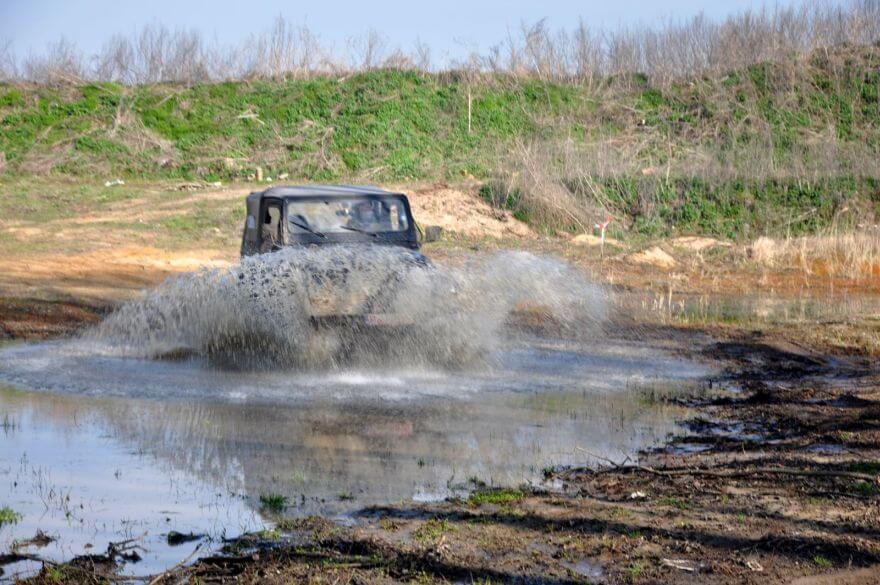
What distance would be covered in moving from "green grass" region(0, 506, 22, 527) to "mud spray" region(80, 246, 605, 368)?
17.5 ft

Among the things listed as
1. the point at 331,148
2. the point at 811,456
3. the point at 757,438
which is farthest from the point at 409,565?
the point at 331,148

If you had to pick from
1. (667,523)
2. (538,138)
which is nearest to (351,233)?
(667,523)

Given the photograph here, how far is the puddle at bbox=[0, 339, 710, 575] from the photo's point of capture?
6.49 meters

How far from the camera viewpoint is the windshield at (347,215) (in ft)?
41.7

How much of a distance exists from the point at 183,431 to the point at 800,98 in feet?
115

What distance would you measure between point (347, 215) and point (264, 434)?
4.72 metres

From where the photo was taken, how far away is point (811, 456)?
7680 millimetres

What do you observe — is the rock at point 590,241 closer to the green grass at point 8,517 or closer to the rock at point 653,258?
the rock at point 653,258

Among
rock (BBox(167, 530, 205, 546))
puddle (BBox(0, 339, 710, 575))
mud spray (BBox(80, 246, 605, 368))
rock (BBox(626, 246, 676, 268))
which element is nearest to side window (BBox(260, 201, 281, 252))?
mud spray (BBox(80, 246, 605, 368))

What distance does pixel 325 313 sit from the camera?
37.5ft

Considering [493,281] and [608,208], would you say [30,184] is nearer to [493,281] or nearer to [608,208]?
[608,208]

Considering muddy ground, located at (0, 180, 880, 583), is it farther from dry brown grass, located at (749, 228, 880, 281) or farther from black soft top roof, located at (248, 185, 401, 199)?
dry brown grass, located at (749, 228, 880, 281)

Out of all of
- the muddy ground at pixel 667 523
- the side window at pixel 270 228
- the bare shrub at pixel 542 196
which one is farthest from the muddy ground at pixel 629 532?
the bare shrub at pixel 542 196

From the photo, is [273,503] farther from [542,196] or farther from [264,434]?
[542,196]
